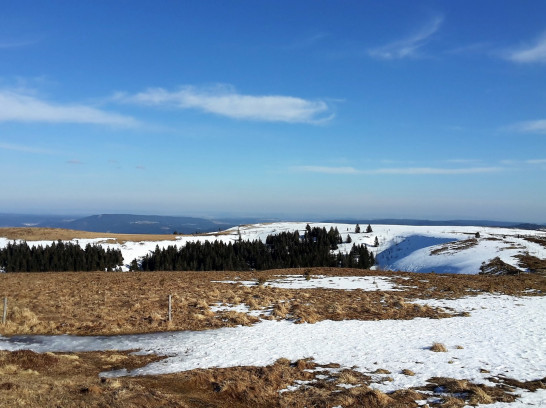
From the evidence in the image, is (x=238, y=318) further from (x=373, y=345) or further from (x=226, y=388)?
(x=226, y=388)

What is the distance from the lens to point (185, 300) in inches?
945

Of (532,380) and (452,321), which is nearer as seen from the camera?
(532,380)

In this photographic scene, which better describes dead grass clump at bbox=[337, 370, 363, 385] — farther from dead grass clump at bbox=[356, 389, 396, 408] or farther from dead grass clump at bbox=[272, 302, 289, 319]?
dead grass clump at bbox=[272, 302, 289, 319]

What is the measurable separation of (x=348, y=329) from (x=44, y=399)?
12478mm

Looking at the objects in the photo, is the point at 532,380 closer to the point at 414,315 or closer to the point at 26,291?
the point at 414,315

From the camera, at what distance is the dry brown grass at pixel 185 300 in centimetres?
1925

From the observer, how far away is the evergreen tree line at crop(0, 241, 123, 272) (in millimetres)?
62438

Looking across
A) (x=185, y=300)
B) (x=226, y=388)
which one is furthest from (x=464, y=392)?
(x=185, y=300)

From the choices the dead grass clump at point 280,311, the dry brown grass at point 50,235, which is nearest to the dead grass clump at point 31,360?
the dead grass clump at point 280,311

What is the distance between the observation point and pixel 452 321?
63.2 ft

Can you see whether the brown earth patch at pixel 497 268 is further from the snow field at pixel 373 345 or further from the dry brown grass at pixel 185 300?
the snow field at pixel 373 345

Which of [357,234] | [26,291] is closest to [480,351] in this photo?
[26,291]

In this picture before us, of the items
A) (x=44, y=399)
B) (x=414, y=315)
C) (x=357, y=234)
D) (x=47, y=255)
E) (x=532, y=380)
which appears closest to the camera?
(x=44, y=399)

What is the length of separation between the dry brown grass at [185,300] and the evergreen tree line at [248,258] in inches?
1294
